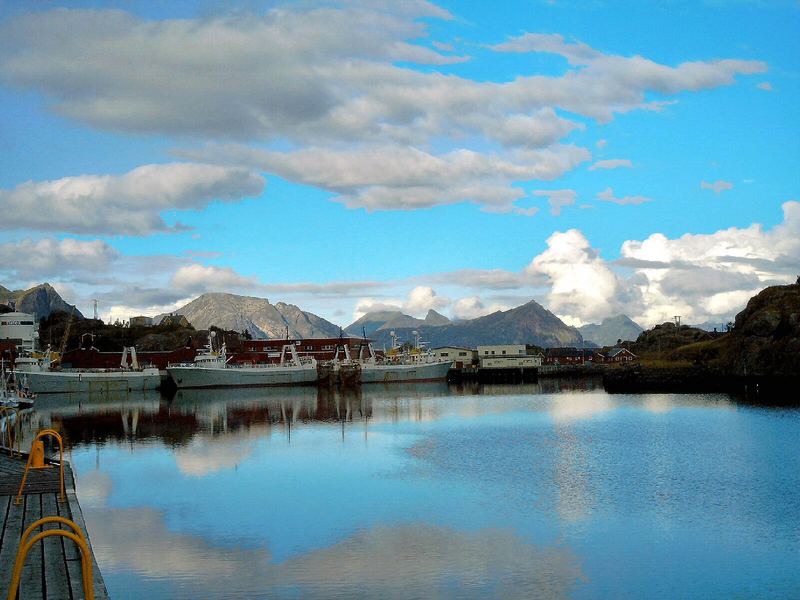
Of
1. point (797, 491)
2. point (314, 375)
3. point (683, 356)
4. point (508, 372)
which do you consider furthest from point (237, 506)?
point (508, 372)

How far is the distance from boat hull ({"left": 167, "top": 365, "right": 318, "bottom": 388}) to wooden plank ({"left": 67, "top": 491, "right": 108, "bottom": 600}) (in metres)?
106

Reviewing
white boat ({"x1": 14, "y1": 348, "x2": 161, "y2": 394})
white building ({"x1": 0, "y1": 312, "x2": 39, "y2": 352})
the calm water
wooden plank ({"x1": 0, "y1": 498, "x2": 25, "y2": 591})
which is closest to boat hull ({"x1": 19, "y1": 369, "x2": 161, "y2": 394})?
white boat ({"x1": 14, "y1": 348, "x2": 161, "y2": 394})

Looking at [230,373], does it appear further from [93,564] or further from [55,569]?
[55,569]

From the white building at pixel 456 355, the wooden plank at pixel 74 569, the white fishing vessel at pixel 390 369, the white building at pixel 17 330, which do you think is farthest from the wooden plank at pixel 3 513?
the white building at pixel 456 355

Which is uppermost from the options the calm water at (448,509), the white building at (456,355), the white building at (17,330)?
the white building at (17,330)

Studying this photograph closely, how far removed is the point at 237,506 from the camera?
34.6 metres

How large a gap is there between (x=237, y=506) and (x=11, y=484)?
9.26 meters

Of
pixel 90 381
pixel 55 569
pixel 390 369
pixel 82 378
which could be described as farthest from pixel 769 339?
pixel 55 569

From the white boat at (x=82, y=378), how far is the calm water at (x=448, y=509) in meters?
54.7

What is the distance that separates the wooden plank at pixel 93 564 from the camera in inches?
661

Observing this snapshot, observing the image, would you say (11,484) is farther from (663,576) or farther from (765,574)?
(765,574)

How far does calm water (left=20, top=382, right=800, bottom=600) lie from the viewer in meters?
23.7

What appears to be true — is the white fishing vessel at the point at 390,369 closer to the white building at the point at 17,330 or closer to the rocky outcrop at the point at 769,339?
the rocky outcrop at the point at 769,339

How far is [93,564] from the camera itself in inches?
785
